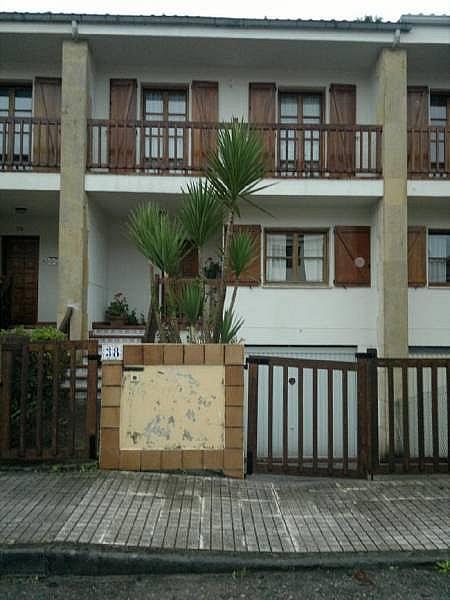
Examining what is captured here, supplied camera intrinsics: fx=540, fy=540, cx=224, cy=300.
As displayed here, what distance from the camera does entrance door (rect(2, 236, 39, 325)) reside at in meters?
13.3

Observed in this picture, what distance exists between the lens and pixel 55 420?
6195 mm

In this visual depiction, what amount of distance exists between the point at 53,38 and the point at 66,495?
9.60m

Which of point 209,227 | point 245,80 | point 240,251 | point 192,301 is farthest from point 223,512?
point 245,80

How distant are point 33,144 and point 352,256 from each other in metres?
7.29

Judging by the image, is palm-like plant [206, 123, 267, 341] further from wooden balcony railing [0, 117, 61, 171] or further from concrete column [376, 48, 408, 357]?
wooden balcony railing [0, 117, 61, 171]

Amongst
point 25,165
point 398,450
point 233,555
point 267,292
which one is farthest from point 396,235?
point 233,555

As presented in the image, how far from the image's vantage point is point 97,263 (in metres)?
12.1

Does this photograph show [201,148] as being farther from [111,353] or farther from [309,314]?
[111,353]

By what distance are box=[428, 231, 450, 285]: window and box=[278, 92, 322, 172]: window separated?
3.41m

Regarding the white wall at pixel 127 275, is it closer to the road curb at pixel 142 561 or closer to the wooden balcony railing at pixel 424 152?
the wooden balcony railing at pixel 424 152

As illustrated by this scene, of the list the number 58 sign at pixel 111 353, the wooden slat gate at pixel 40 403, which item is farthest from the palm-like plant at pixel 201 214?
the wooden slat gate at pixel 40 403

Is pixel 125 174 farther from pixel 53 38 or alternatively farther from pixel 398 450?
pixel 398 450

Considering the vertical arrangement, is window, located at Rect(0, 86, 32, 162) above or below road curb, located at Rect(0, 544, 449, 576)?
above

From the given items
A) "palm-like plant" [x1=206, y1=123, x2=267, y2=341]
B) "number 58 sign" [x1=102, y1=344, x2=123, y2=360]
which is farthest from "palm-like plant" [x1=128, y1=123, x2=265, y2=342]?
"number 58 sign" [x1=102, y1=344, x2=123, y2=360]
